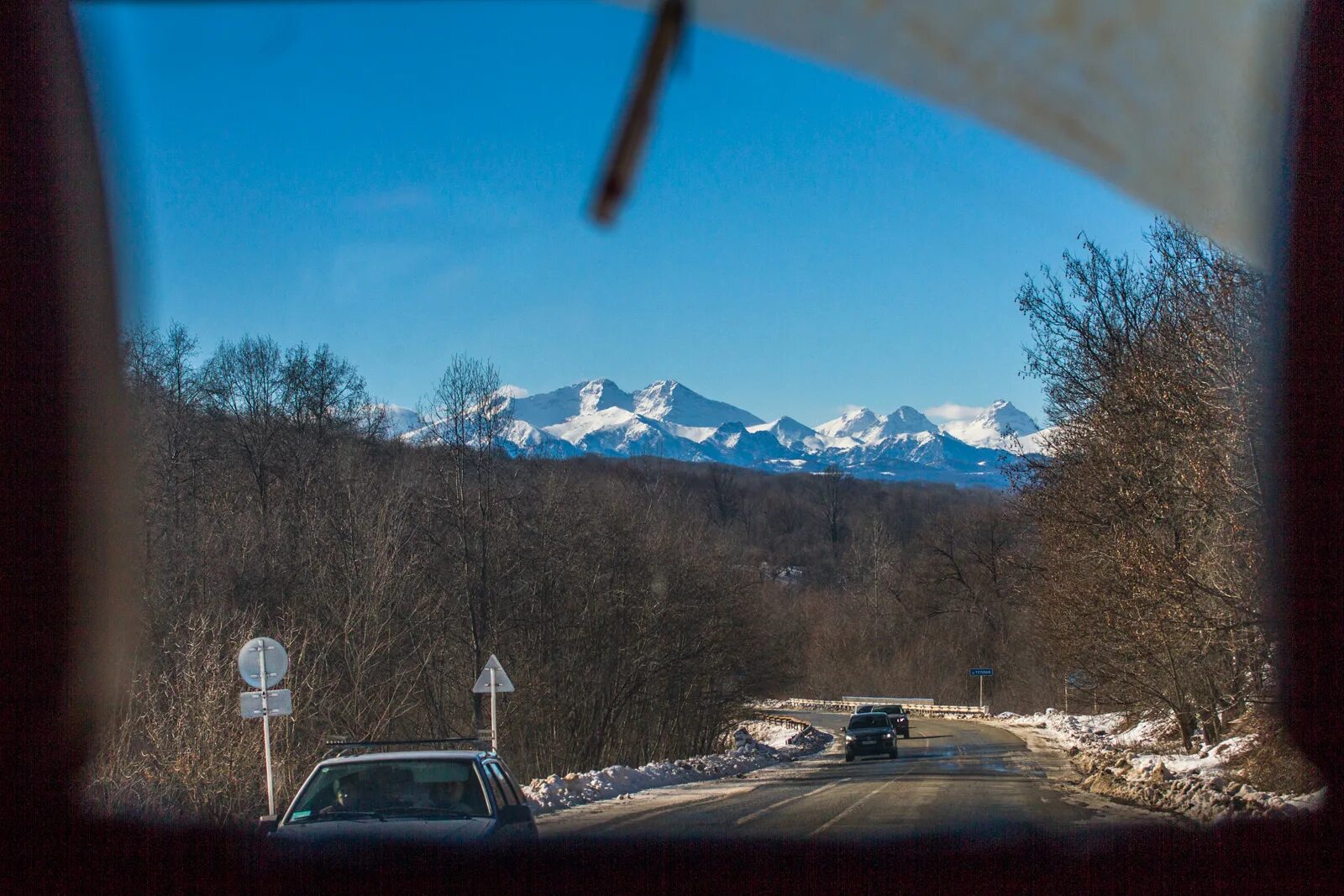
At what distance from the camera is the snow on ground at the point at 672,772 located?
612 inches

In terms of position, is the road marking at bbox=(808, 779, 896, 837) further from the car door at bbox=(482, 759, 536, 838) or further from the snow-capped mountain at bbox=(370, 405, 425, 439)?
the snow-capped mountain at bbox=(370, 405, 425, 439)

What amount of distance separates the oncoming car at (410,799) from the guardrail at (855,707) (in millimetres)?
50651

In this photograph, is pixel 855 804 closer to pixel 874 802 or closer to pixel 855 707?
pixel 874 802

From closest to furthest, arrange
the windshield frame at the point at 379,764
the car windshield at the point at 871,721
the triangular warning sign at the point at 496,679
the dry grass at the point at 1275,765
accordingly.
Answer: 1. the dry grass at the point at 1275,765
2. the windshield frame at the point at 379,764
3. the triangular warning sign at the point at 496,679
4. the car windshield at the point at 871,721

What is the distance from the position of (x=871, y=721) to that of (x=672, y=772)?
8712 mm

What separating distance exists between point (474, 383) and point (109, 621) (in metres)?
16.7

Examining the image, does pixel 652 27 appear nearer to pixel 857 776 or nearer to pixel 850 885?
pixel 850 885

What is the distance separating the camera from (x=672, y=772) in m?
22.8

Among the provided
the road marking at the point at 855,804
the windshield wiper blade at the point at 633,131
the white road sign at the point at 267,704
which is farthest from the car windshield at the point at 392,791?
the white road sign at the point at 267,704

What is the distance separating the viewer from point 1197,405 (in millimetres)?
10758

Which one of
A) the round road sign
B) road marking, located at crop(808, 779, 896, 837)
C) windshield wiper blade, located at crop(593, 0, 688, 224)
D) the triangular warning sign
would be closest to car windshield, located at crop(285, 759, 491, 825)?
road marking, located at crop(808, 779, 896, 837)

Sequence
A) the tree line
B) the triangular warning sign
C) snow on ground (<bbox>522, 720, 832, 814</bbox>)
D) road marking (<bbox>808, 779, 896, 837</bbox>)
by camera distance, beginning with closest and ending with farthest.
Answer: road marking (<bbox>808, 779, 896, 837</bbox>)
the tree line
the triangular warning sign
snow on ground (<bbox>522, 720, 832, 814</bbox>)

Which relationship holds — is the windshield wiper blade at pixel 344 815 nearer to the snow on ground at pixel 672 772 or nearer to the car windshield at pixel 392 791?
the car windshield at pixel 392 791

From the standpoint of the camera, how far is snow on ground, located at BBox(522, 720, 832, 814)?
15555 millimetres
